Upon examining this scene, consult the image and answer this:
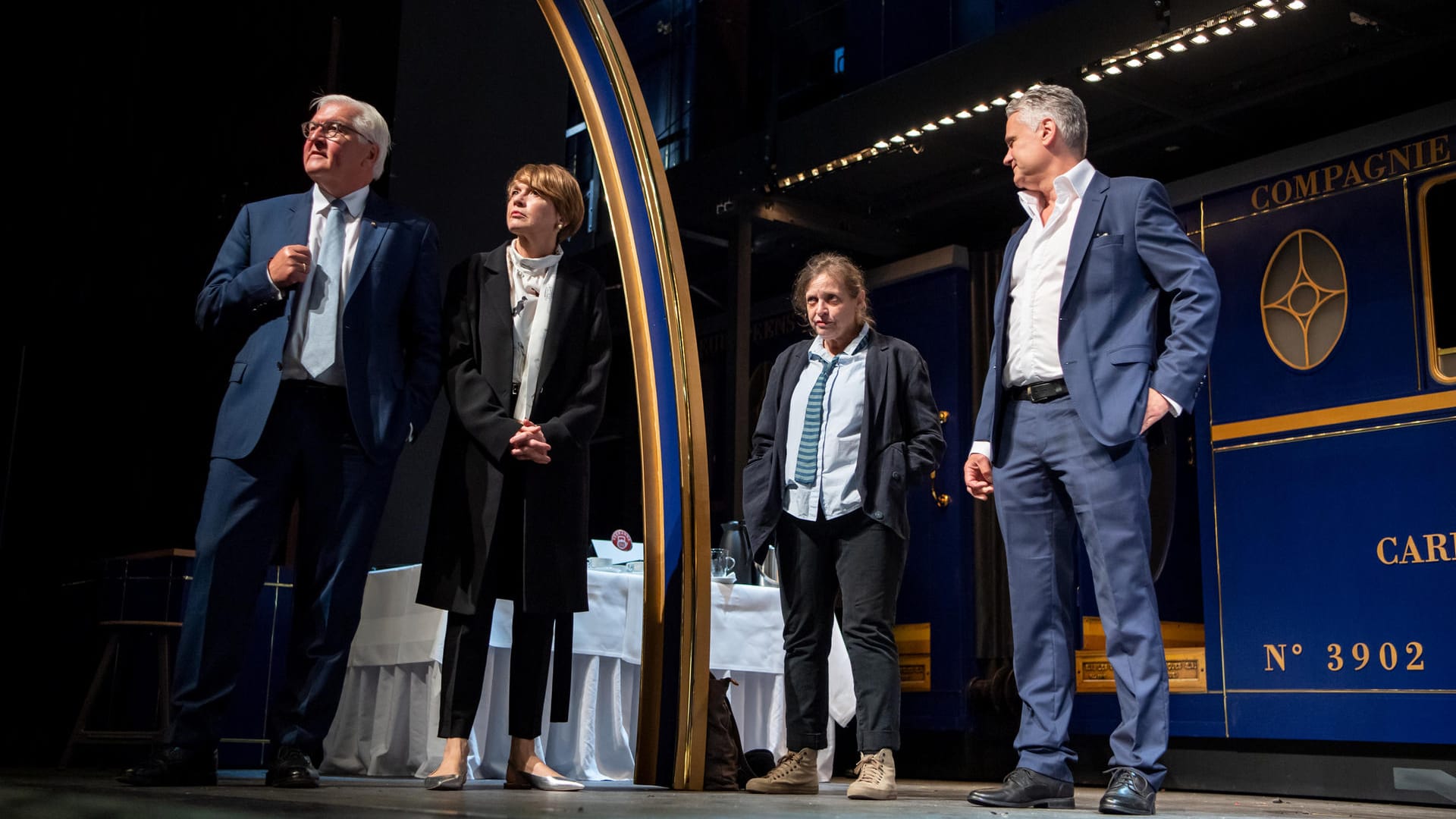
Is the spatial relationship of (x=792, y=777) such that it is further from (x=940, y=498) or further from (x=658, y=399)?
(x=940, y=498)

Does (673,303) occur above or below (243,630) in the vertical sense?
above

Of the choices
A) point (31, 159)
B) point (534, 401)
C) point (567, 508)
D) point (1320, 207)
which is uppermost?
point (1320, 207)

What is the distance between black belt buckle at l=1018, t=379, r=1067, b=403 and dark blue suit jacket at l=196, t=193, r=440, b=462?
1424 millimetres

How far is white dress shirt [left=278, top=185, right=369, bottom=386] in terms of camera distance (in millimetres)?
2910

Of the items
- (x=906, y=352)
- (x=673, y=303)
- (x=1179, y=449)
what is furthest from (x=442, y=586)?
(x=1179, y=449)

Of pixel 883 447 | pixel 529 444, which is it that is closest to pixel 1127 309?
pixel 883 447

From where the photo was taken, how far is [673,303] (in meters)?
3.23

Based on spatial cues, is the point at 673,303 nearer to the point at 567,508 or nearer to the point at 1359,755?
the point at 567,508

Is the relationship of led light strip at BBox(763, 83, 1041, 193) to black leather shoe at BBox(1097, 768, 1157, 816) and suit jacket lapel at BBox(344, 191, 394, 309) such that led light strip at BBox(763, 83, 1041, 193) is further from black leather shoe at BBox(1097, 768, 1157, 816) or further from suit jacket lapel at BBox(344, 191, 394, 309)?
black leather shoe at BBox(1097, 768, 1157, 816)

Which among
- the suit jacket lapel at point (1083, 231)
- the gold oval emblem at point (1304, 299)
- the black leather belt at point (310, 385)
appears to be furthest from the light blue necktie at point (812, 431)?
the gold oval emblem at point (1304, 299)

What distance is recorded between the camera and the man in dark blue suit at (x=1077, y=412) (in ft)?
8.68

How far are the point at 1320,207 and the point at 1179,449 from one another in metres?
1.36

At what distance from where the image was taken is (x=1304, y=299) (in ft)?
19.3

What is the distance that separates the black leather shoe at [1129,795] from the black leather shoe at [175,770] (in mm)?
1843
